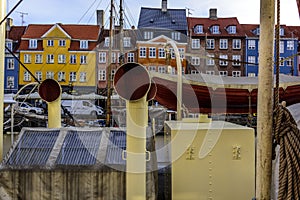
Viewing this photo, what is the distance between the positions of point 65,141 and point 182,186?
110 centimetres

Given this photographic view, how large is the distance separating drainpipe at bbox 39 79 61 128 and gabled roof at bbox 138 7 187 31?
108 ft

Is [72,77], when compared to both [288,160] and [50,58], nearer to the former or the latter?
[50,58]

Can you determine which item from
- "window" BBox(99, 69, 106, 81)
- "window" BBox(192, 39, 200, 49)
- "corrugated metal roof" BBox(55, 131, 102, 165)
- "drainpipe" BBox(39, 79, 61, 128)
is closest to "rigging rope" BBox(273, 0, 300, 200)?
"corrugated metal roof" BBox(55, 131, 102, 165)

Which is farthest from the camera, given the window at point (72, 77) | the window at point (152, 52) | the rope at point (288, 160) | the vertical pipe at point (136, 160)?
the window at point (72, 77)

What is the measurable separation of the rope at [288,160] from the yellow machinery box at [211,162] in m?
1.28

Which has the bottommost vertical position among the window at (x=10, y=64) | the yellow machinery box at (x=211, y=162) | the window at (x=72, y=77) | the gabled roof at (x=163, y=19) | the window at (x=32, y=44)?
the yellow machinery box at (x=211, y=162)

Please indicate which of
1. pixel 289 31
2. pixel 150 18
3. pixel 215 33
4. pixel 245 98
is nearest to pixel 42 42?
pixel 150 18

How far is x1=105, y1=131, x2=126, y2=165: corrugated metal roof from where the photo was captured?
2498mm

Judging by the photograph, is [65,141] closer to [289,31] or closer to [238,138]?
[238,138]

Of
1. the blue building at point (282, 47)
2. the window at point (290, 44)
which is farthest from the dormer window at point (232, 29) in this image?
the window at point (290, 44)

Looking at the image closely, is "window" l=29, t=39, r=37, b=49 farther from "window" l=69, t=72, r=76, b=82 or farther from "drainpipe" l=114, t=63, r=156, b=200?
"drainpipe" l=114, t=63, r=156, b=200

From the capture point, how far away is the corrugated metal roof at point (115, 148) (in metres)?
2.50

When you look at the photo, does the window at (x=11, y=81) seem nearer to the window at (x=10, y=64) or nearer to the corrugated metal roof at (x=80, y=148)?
the window at (x=10, y=64)

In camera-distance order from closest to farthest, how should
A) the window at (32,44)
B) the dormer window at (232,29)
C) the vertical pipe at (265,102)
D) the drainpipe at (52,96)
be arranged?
the vertical pipe at (265,102)
the drainpipe at (52,96)
the window at (32,44)
the dormer window at (232,29)
